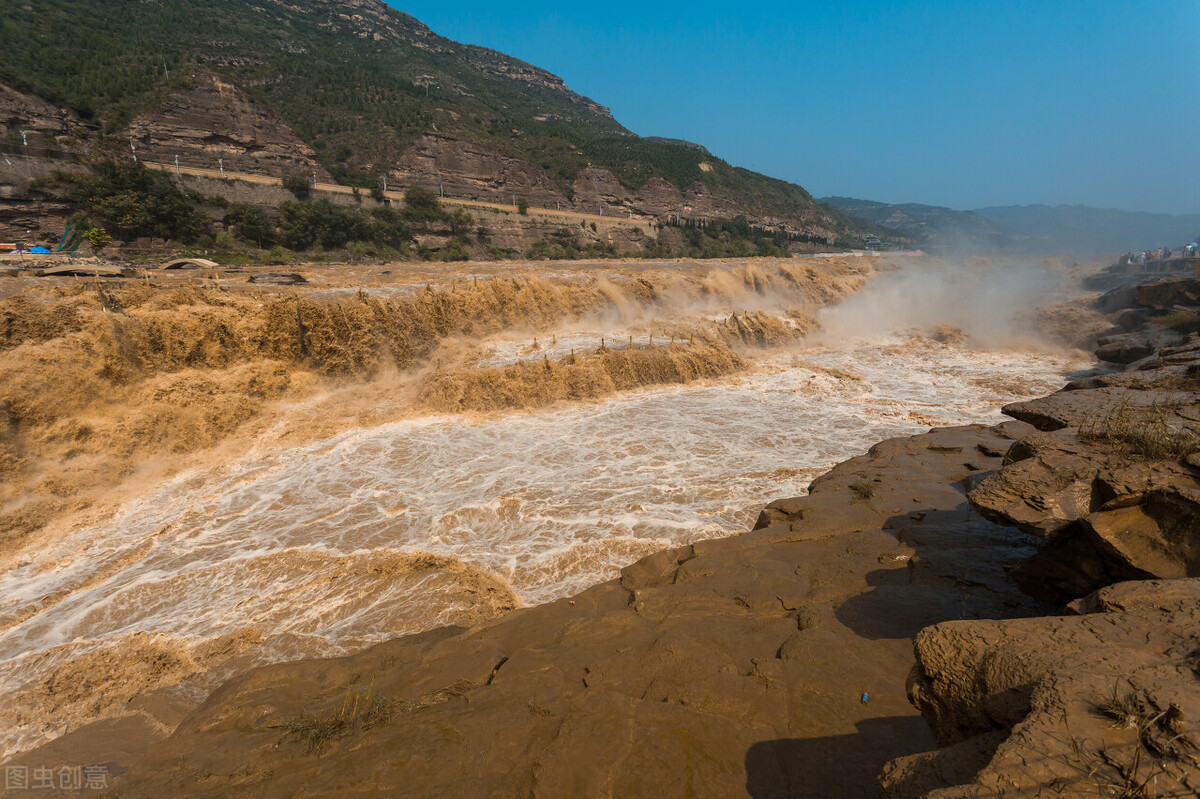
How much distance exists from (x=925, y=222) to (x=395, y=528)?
178 m

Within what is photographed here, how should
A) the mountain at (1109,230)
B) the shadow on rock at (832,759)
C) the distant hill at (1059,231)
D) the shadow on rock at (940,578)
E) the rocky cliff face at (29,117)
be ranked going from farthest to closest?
the mountain at (1109,230), the distant hill at (1059,231), the rocky cliff face at (29,117), the shadow on rock at (940,578), the shadow on rock at (832,759)

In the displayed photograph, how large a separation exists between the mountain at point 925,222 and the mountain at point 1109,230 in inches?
282

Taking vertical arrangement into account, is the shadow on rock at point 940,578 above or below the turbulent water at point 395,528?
above

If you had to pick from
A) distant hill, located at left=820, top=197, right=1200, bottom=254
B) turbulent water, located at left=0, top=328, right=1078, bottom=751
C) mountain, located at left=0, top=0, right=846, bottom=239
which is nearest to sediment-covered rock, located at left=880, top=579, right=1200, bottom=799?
turbulent water, located at left=0, top=328, right=1078, bottom=751

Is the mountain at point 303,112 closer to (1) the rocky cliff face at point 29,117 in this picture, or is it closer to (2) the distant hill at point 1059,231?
(1) the rocky cliff face at point 29,117

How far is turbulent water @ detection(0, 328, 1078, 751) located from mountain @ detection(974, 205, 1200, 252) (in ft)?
258

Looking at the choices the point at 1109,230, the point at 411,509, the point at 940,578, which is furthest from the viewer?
the point at 1109,230

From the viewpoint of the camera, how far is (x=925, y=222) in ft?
473

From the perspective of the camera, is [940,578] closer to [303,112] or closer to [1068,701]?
[1068,701]

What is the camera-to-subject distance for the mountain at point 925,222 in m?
95.2

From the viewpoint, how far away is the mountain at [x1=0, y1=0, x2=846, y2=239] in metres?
31.9

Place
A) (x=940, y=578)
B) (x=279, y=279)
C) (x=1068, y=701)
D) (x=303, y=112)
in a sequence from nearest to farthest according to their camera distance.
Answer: (x=1068, y=701), (x=940, y=578), (x=279, y=279), (x=303, y=112)

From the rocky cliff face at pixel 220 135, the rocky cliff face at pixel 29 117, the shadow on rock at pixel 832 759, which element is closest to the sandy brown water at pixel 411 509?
the shadow on rock at pixel 832 759

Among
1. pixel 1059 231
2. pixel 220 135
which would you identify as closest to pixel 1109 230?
pixel 1059 231
